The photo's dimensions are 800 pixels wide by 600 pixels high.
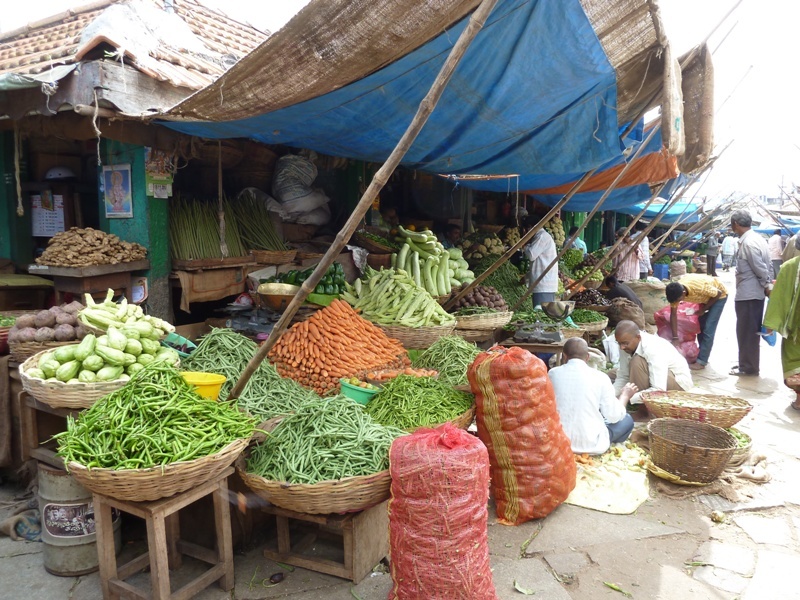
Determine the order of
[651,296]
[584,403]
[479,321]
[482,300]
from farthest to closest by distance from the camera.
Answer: [651,296], [482,300], [479,321], [584,403]

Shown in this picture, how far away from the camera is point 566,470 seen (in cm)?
403

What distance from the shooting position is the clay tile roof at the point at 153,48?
452cm

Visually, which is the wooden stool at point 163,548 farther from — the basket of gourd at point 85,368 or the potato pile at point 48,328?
the potato pile at point 48,328

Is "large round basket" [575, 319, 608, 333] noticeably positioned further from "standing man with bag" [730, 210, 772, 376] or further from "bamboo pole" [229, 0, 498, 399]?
"bamboo pole" [229, 0, 498, 399]

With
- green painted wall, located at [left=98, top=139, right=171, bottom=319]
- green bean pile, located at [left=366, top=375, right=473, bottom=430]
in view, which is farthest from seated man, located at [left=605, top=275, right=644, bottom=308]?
green painted wall, located at [left=98, top=139, right=171, bottom=319]

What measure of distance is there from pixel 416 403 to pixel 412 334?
1.79 meters

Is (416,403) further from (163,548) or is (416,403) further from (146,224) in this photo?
(146,224)

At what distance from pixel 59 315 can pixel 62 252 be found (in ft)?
2.69

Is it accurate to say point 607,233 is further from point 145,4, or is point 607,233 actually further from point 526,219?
point 145,4

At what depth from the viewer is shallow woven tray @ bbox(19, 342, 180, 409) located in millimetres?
3201

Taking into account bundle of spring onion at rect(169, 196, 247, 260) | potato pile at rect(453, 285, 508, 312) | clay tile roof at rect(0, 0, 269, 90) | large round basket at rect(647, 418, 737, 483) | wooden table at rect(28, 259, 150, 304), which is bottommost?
large round basket at rect(647, 418, 737, 483)

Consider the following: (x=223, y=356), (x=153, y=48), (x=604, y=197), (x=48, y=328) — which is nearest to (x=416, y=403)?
(x=223, y=356)

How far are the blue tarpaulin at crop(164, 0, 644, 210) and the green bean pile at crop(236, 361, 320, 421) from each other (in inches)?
73.9

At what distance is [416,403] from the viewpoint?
3.95m
